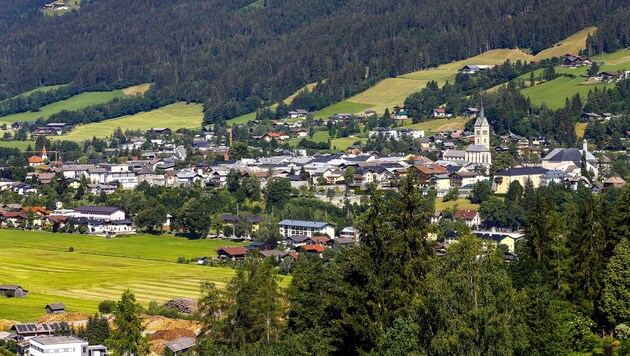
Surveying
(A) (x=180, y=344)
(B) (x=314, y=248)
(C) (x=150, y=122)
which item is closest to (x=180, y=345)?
(A) (x=180, y=344)

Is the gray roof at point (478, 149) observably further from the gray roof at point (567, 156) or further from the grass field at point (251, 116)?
the grass field at point (251, 116)

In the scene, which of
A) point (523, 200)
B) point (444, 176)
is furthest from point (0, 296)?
point (444, 176)

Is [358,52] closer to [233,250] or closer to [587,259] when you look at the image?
[233,250]

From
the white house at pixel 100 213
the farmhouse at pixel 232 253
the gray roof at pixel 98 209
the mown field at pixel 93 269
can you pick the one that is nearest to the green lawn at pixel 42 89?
the gray roof at pixel 98 209

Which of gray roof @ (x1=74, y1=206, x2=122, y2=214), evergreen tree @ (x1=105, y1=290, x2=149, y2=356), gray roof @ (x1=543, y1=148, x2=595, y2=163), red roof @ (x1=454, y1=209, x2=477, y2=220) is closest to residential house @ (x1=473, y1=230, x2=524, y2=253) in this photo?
red roof @ (x1=454, y1=209, x2=477, y2=220)

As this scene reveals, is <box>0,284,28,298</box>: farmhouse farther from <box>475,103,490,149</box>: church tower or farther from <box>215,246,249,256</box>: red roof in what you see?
<box>475,103,490,149</box>: church tower

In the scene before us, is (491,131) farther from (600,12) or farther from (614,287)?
(614,287)
